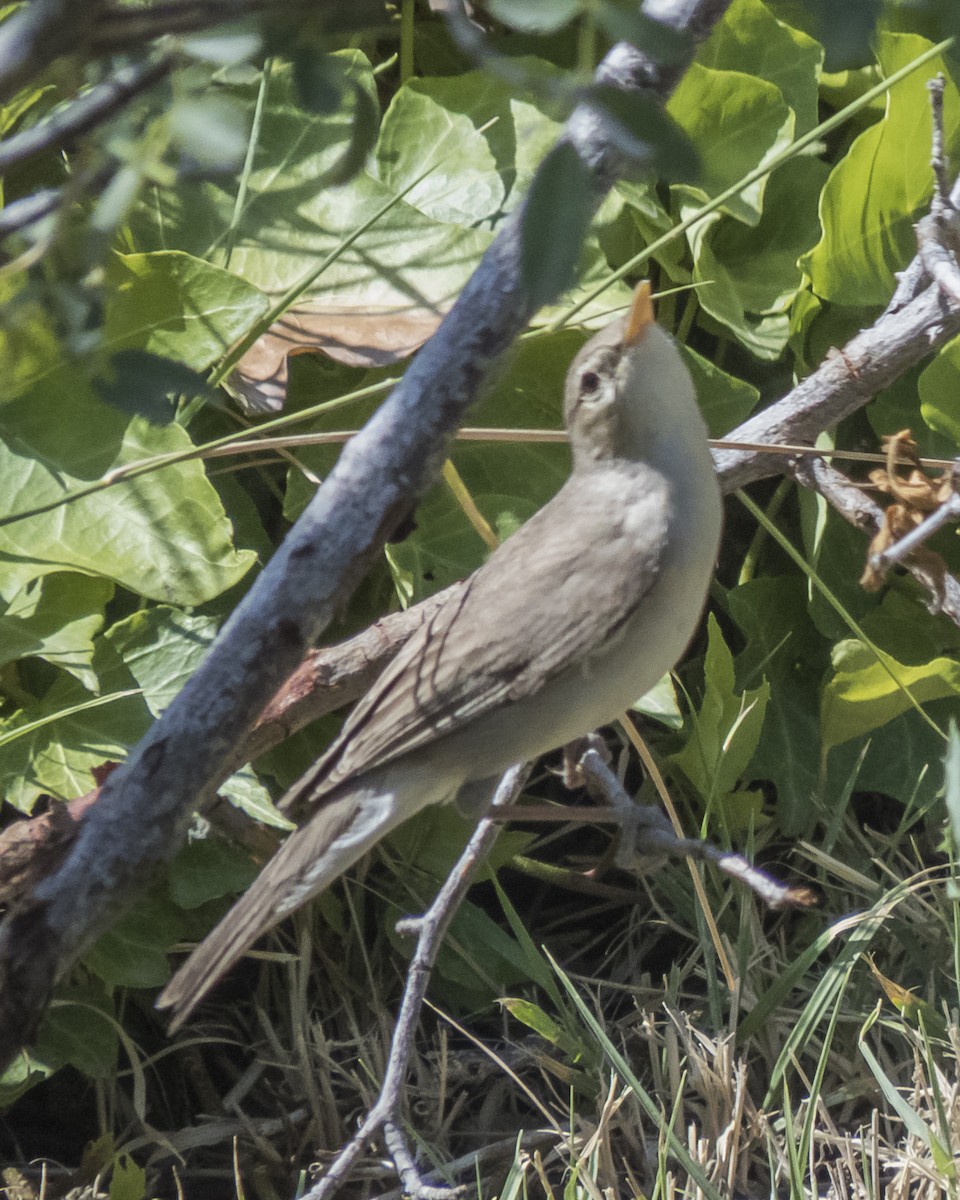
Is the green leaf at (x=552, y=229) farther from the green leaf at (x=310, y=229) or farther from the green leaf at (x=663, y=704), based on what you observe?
the green leaf at (x=310, y=229)

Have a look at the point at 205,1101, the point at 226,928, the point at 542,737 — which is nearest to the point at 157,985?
the point at 205,1101

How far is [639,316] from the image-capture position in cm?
227

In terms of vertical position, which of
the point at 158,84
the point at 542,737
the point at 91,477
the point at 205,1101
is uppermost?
the point at 158,84

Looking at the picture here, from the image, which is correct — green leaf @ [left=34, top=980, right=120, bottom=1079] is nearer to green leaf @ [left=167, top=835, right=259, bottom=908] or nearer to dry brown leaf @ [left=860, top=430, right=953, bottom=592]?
green leaf @ [left=167, top=835, right=259, bottom=908]

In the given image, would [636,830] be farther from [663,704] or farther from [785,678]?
[785,678]

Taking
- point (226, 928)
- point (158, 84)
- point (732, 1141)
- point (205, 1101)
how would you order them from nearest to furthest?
1. point (158, 84)
2. point (226, 928)
3. point (732, 1141)
4. point (205, 1101)

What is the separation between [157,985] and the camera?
9.18ft

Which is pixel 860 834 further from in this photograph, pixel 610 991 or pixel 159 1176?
pixel 159 1176

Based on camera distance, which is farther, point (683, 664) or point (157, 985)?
point (683, 664)

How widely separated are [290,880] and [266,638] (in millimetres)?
789

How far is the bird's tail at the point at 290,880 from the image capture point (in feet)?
6.25

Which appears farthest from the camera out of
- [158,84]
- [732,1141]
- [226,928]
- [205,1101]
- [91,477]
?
[205,1101]

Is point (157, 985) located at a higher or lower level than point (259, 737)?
lower

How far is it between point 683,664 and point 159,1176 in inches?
66.0
